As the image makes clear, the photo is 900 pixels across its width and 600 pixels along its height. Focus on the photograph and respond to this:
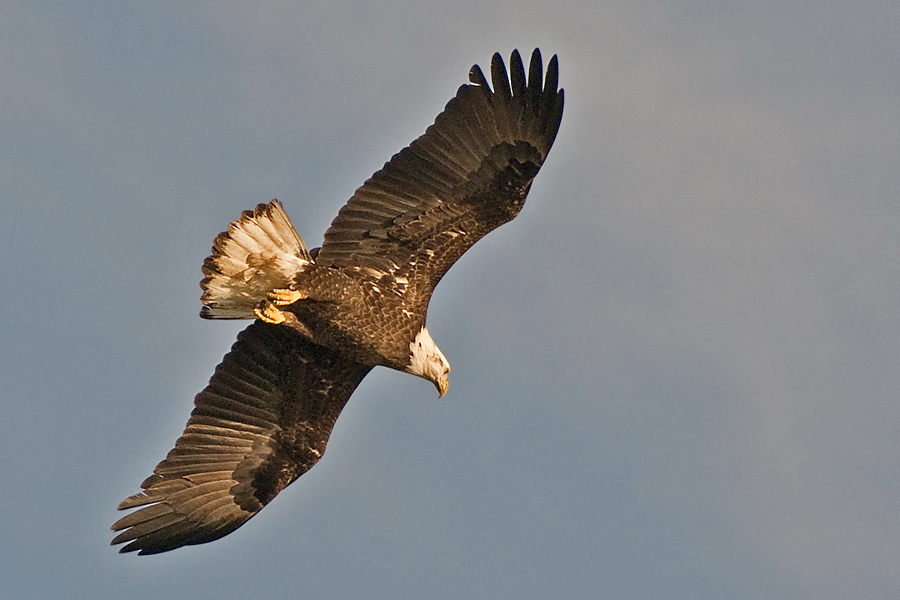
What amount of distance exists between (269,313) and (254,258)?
0.53 metres

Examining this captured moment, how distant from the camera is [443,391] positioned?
15070mm

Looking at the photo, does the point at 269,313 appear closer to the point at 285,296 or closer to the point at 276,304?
the point at 276,304

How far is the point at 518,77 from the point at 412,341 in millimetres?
2553

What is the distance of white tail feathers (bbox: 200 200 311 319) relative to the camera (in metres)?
14.8

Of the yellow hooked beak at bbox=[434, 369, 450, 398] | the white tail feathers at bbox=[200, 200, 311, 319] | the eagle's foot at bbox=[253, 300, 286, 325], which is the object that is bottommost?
the yellow hooked beak at bbox=[434, 369, 450, 398]

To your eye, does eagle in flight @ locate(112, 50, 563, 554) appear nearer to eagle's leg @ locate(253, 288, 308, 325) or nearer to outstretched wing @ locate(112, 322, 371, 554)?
eagle's leg @ locate(253, 288, 308, 325)

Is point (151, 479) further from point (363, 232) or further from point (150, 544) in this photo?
point (363, 232)

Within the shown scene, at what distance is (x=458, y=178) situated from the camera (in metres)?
15.1

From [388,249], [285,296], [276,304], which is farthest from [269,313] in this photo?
[388,249]

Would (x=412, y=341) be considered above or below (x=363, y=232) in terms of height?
below

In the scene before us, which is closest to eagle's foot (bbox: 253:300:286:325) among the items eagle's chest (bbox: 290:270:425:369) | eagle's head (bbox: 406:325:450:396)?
eagle's chest (bbox: 290:270:425:369)

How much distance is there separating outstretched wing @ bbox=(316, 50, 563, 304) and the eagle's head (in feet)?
1.43

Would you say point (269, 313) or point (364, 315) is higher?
point (269, 313)

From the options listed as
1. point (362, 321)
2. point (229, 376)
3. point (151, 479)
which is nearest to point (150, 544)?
point (151, 479)
